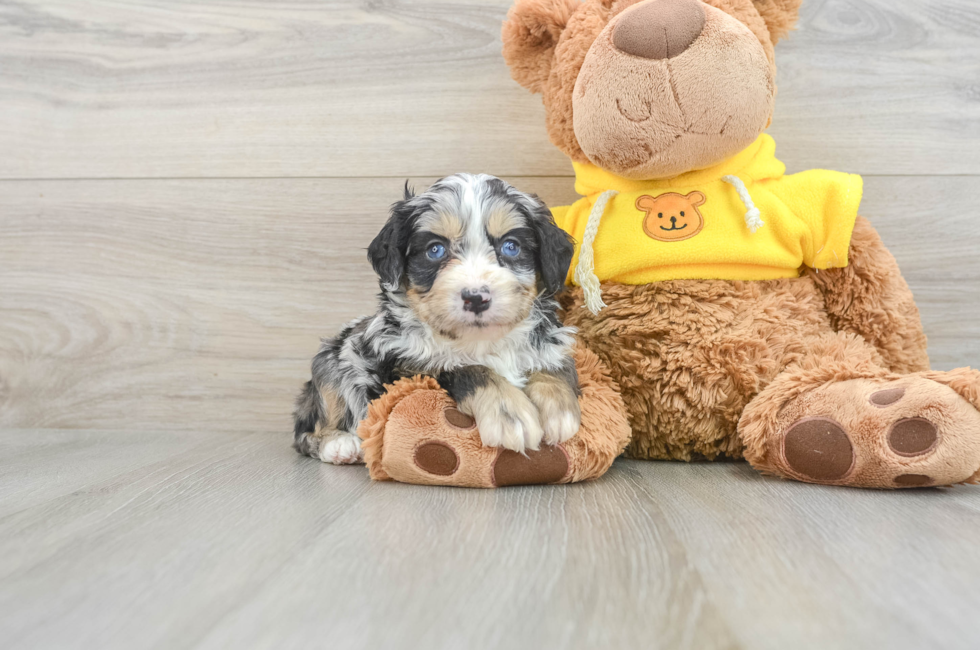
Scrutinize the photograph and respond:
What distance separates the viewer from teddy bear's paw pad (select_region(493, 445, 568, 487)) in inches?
55.1

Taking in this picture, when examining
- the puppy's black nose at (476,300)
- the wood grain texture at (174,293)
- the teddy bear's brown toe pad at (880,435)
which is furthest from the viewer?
the wood grain texture at (174,293)

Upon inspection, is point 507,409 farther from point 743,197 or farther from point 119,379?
point 119,379

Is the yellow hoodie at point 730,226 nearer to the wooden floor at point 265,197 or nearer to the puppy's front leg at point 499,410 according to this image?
the puppy's front leg at point 499,410

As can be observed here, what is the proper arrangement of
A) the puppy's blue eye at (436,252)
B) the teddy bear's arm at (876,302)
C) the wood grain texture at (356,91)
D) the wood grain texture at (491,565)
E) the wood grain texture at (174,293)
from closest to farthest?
the wood grain texture at (491,565)
the puppy's blue eye at (436,252)
the teddy bear's arm at (876,302)
the wood grain texture at (356,91)
the wood grain texture at (174,293)

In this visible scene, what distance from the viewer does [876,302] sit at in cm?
170

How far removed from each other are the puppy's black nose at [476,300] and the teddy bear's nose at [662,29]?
0.63 m

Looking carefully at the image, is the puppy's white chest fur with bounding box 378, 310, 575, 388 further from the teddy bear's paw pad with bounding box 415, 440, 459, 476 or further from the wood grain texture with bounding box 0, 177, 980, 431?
the wood grain texture with bounding box 0, 177, 980, 431

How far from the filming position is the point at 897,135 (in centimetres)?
210

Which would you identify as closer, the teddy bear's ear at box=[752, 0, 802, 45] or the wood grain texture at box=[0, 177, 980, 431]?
the teddy bear's ear at box=[752, 0, 802, 45]

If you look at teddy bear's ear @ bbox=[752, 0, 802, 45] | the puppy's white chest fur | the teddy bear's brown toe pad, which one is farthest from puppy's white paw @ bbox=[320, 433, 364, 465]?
teddy bear's ear @ bbox=[752, 0, 802, 45]

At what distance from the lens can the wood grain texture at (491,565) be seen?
0.79m

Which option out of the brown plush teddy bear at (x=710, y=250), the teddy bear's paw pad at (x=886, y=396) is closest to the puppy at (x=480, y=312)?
the brown plush teddy bear at (x=710, y=250)

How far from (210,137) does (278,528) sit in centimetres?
156

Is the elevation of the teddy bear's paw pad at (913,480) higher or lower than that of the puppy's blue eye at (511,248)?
lower
